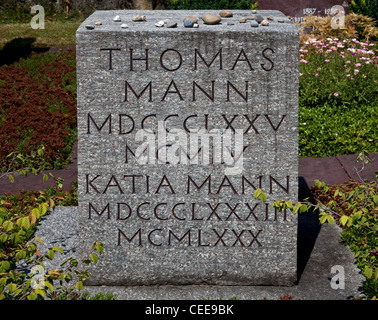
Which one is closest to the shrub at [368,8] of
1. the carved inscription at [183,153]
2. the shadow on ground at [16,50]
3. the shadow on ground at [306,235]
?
the shadow on ground at [16,50]

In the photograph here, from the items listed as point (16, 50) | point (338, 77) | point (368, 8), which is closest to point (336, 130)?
point (338, 77)

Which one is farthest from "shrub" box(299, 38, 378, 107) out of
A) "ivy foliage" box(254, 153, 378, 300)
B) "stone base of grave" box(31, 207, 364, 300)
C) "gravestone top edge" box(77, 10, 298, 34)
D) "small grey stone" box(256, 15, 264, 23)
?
"small grey stone" box(256, 15, 264, 23)

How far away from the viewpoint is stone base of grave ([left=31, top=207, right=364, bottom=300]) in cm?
433

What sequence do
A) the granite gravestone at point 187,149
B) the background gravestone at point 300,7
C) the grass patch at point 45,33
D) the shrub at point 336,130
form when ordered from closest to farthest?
the granite gravestone at point 187,149 < the shrub at point 336,130 < the grass patch at point 45,33 < the background gravestone at point 300,7

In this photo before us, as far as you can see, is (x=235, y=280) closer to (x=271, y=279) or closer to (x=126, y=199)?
(x=271, y=279)

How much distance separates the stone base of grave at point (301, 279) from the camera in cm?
433

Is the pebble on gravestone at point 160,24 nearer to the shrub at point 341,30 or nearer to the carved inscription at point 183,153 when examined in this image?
the carved inscription at point 183,153

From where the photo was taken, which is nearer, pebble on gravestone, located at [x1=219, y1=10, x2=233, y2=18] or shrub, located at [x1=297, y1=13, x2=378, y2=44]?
pebble on gravestone, located at [x1=219, y1=10, x2=233, y2=18]

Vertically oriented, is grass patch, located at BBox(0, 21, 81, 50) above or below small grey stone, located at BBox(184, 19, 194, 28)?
below

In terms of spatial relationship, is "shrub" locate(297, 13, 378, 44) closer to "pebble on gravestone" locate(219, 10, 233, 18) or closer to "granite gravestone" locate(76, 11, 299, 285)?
"pebble on gravestone" locate(219, 10, 233, 18)

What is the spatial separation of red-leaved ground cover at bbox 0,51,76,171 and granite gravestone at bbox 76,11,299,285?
2712 millimetres

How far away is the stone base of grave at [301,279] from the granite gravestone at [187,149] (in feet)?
0.25

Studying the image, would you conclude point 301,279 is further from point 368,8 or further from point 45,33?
point 45,33

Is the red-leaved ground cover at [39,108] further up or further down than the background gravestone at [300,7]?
further down
